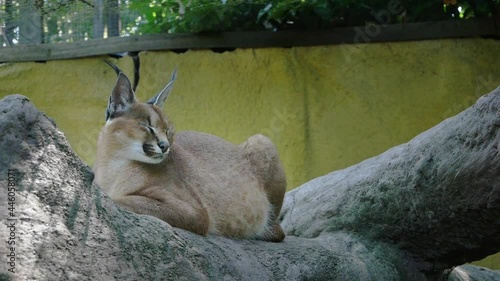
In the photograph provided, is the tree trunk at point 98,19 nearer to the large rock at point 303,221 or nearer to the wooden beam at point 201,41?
the wooden beam at point 201,41

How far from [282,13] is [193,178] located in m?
3.77

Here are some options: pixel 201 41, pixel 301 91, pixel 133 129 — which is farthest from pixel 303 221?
pixel 201 41

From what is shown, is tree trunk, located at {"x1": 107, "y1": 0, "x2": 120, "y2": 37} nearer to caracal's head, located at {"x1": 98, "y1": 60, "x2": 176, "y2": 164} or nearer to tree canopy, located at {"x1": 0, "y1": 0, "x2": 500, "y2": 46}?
tree canopy, located at {"x1": 0, "y1": 0, "x2": 500, "y2": 46}

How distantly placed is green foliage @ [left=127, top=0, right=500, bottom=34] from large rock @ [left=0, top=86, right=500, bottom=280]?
2359mm

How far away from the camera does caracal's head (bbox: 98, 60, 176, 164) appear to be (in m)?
5.00

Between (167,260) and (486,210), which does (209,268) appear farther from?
(486,210)

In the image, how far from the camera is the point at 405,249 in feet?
19.1

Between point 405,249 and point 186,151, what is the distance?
5.58ft

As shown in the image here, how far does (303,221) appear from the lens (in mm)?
6332

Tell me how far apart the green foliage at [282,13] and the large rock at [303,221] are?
2.36 metres

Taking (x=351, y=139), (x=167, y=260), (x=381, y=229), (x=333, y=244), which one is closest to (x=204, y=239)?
(x=167, y=260)

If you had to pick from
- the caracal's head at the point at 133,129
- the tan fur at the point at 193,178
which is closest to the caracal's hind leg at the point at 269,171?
the tan fur at the point at 193,178

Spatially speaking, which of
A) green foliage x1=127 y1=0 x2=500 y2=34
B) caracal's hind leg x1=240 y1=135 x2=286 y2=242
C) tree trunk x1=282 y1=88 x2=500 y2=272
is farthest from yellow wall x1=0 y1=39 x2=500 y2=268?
caracal's hind leg x1=240 y1=135 x2=286 y2=242

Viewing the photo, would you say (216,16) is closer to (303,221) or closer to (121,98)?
(303,221)
